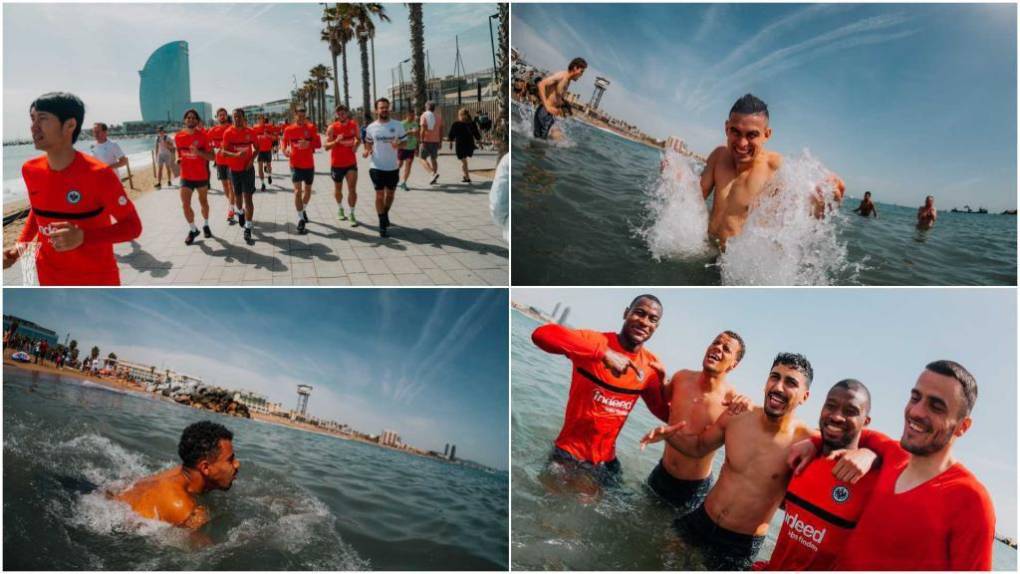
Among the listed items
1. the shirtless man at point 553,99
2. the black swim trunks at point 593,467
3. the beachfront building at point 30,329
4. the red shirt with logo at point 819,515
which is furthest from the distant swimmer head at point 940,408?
the beachfront building at point 30,329

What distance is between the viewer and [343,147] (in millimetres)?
6566

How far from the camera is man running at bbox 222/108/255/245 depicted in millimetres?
5699

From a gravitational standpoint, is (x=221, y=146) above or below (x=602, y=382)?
above

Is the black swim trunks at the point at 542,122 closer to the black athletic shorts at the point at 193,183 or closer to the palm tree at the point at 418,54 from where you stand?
the black athletic shorts at the point at 193,183

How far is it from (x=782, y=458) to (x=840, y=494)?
30 cm

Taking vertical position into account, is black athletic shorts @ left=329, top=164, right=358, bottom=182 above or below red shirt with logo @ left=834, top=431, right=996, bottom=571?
above

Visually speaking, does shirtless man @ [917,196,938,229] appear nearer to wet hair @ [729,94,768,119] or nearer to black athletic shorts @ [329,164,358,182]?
wet hair @ [729,94,768,119]

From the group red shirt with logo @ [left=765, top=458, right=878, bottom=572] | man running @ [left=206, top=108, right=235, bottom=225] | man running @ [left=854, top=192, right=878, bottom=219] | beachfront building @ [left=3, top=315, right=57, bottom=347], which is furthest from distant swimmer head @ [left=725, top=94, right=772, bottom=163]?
man running @ [left=854, top=192, right=878, bottom=219]

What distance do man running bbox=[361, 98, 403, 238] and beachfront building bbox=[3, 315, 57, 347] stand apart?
3.24 meters

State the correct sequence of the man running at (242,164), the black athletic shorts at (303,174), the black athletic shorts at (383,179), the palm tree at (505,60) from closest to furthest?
the palm tree at (505,60) < the man running at (242,164) < the black athletic shorts at (383,179) < the black athletic shorts at (303,174)

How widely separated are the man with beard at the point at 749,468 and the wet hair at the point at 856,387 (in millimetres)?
192

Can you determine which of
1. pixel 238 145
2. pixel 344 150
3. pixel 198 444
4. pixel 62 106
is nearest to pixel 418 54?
pixel 344 150

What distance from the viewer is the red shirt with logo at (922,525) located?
82.1 inches

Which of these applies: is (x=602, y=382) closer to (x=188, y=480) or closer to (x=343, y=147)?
(x=188, y=480)
